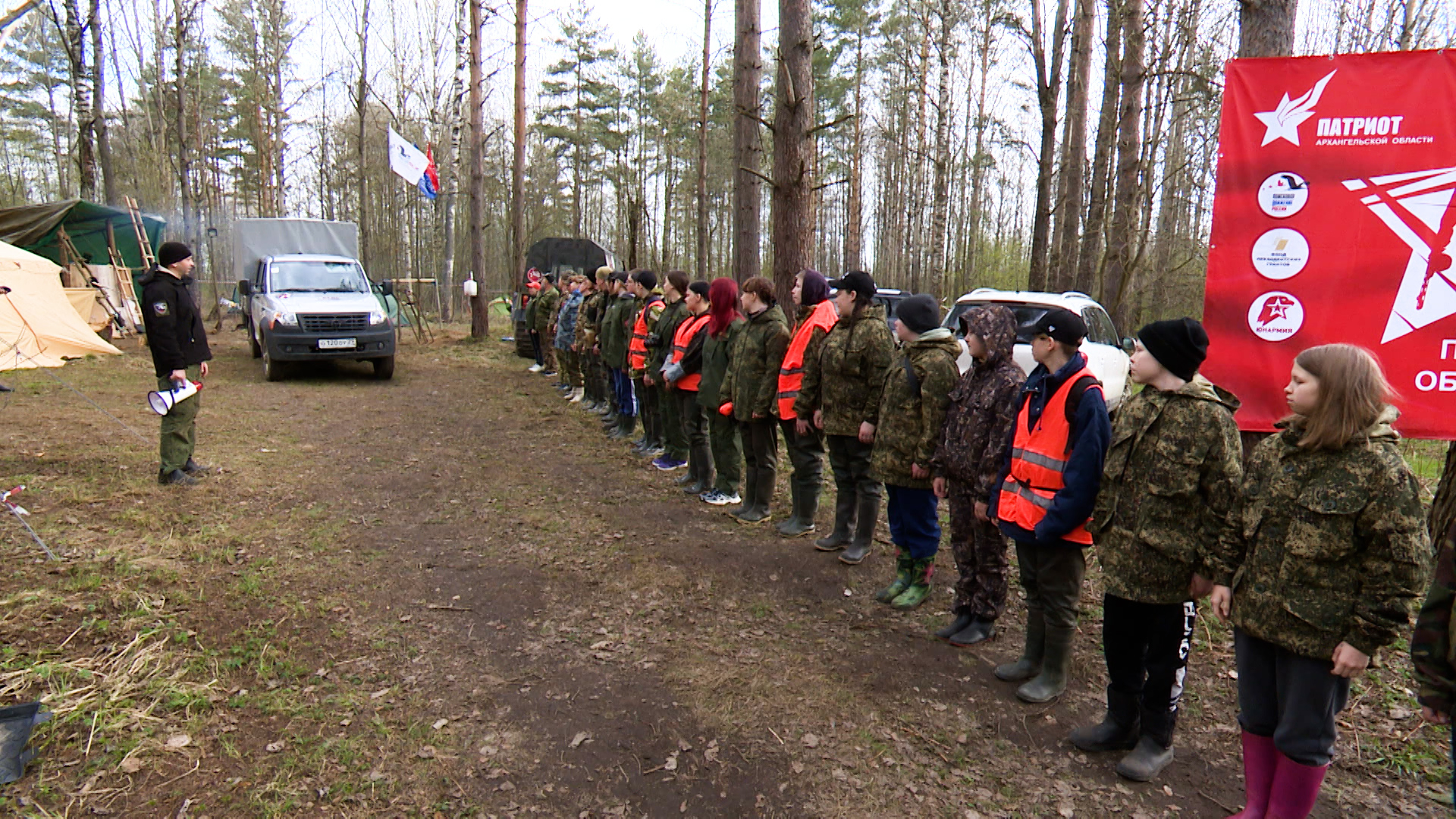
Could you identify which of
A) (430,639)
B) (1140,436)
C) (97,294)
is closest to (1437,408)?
(1140,436)

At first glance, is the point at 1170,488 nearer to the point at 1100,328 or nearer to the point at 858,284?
the point at 858,284

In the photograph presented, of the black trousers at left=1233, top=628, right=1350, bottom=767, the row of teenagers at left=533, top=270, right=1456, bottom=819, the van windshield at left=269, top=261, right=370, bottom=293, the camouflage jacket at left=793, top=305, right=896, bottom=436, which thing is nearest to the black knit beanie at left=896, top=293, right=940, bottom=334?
the row of teenagers at left=533, top=270, right=1456, bottom=819

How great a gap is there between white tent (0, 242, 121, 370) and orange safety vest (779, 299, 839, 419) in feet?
16.9

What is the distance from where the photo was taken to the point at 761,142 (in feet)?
28.5

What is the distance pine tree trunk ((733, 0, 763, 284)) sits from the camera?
8.42 metres

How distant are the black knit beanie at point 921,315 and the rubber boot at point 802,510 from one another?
1698 millimetres

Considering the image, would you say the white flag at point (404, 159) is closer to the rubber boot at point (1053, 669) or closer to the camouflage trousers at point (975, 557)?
the camouflage trousers at point (975, 557)

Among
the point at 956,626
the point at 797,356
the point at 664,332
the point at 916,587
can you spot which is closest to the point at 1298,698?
the point at 956,626

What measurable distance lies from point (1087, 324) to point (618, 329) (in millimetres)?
5352

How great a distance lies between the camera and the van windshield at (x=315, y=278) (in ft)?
42.1

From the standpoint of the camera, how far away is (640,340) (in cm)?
825

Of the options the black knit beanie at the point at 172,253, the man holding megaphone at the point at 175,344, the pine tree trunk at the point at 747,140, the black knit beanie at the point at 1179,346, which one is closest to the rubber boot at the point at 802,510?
the pine tree trunk at the point at 747,140

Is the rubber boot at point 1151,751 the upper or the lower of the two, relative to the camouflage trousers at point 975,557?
lower

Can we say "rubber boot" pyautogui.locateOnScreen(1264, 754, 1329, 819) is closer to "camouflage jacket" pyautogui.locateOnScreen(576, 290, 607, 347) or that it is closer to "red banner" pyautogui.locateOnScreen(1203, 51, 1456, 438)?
"red banner" pyautogui.locateOnScreen(1203, 51, 1456, 438)
